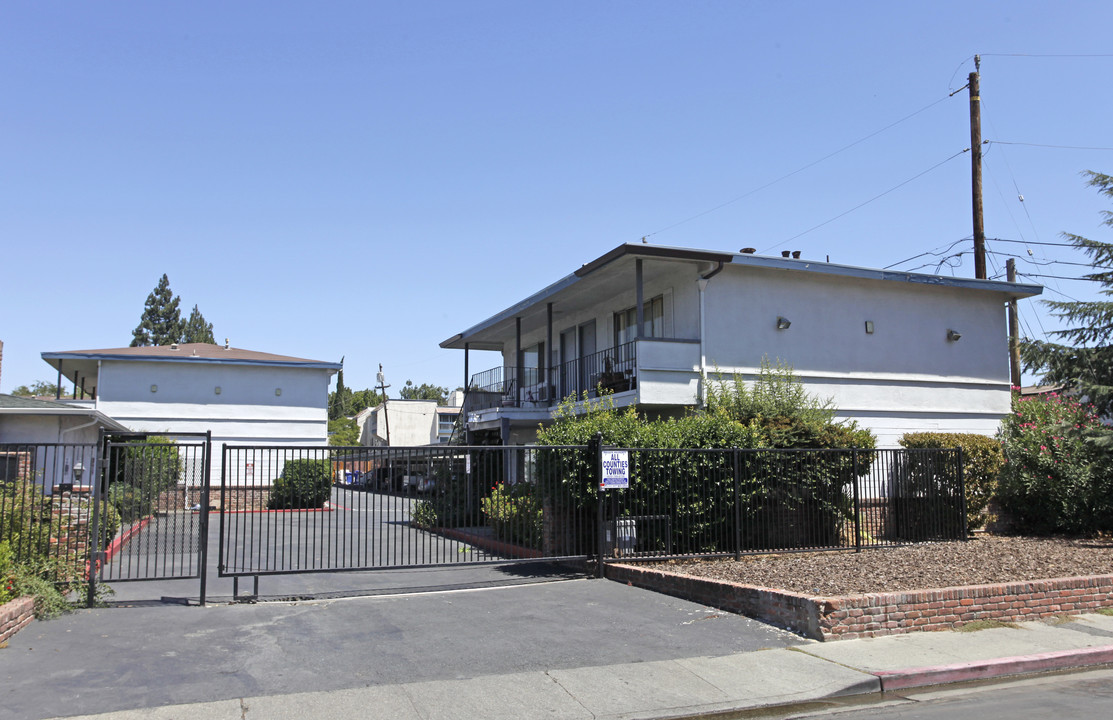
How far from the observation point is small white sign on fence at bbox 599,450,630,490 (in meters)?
11.7

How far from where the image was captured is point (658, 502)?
12.3 m

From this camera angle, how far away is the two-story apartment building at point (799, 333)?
700 inches

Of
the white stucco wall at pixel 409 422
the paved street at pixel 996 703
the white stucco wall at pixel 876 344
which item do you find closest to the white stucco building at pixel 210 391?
the white stucco wall at pixel 876 344

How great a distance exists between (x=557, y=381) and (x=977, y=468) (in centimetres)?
1209

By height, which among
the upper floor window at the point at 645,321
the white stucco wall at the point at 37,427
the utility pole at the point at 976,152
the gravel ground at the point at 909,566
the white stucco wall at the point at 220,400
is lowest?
the gravel ground at the point at 909,566

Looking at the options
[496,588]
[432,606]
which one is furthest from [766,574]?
[432,606]

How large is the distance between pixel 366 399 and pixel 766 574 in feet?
318

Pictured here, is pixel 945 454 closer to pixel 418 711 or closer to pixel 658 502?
pixel 658 502

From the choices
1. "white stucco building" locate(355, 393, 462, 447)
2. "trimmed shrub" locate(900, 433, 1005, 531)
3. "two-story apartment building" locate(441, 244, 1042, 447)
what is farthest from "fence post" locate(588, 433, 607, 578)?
"white stucco building" locate(355, 393, 462, 447)

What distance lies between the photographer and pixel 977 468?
16500mm

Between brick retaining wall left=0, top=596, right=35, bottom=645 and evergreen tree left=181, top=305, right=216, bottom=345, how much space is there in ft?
209

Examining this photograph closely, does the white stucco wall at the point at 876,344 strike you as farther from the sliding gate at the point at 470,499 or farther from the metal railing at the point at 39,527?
the metal railing at the point at 39,527

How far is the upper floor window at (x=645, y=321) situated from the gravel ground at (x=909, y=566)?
7579mm

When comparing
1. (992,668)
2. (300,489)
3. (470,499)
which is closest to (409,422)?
(470,499)
